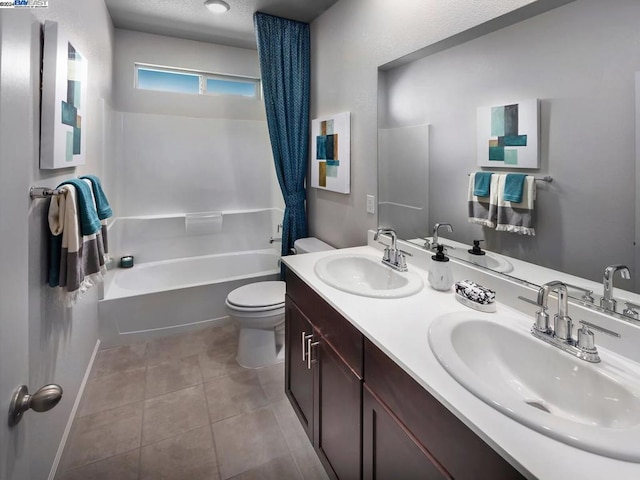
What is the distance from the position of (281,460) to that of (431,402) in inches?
43.6

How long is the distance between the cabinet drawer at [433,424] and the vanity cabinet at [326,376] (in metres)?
0.12

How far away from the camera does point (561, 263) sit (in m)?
1.13

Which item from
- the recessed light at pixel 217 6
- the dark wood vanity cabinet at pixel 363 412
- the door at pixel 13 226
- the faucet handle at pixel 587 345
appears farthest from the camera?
the recessed light at pixel 217 6

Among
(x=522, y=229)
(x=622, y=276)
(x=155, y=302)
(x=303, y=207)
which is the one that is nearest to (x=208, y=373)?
(x=155, y=302)

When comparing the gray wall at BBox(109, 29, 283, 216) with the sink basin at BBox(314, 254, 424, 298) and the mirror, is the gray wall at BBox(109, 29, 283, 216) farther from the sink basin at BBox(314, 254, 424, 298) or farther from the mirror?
the mirror

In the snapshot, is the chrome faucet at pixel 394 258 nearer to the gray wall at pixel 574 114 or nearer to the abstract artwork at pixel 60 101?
the gray wall at pixel 574 114

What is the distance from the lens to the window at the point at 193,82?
3.19m

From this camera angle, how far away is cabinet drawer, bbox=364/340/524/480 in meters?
0.68

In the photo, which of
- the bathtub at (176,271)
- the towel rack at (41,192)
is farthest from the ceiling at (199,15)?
the towel rack at (41,192)

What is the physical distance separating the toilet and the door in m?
1.62

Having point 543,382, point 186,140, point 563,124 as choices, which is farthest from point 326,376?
point 186,140

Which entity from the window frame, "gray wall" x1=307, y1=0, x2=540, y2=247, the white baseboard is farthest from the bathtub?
the window frame

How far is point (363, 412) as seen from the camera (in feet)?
3.75

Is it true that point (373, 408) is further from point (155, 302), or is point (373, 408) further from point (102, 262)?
point (155, 302)
